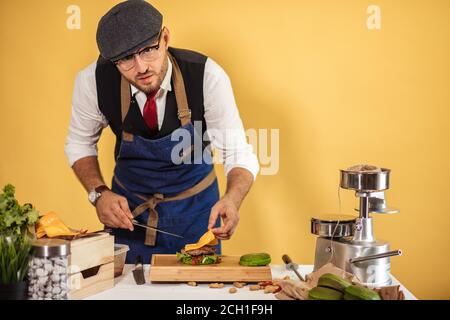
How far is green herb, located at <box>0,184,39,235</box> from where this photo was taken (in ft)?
6.82

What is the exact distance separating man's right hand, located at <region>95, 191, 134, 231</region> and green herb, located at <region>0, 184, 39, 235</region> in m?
0.69

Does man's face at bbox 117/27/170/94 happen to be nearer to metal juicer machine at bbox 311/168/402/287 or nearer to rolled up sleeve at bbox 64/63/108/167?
rolled up sleeve at bbox 64/63/108/167

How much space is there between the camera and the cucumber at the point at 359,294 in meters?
1.96

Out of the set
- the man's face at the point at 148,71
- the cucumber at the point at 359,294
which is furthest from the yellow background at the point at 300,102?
the cucumber at the point at 359,294

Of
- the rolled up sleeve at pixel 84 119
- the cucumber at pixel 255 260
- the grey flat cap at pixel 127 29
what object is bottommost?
the cucumber at pixel 255 260

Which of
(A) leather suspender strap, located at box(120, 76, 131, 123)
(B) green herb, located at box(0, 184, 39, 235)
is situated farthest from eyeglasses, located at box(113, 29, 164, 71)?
(B) green herb, located at box(0, 184, 39, 235)

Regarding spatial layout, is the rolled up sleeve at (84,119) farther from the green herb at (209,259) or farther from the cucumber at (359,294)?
the cucumber at (359,294)

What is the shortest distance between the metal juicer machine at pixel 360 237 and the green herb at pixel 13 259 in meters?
1.01

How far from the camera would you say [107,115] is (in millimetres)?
3350

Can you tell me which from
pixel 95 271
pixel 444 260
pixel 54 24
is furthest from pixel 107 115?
pixel 444 260

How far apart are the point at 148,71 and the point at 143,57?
2.5 inches

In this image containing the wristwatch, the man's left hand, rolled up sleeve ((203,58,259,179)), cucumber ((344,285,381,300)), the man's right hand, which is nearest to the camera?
cucumber ((344,285,381,300))

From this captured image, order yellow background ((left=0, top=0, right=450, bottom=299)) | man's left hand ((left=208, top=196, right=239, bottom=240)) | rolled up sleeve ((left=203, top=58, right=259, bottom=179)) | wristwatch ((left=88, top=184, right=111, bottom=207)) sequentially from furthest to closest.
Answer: yellow background ((left=0, top=0, right=450, bottom=299)), rolled up sleeve ((left=203, top=58, right=259, bottom=179)), wristwatch ((left=88, top=184, right=111, bottom=207)), man's left hand ((left=208, top=196, right=239, bottom=240))

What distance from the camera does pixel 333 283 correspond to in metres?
2.04
